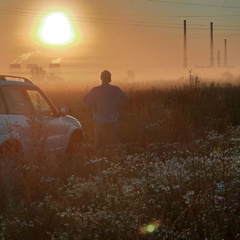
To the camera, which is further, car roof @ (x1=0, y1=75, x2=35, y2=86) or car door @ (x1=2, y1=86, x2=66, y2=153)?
car roof @ (x1=0, y1=75, x2=35, y2=86)

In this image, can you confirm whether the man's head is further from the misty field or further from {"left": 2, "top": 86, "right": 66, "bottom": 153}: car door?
the misty field

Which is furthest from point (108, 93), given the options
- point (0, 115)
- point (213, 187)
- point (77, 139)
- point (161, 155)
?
point (213, 187)

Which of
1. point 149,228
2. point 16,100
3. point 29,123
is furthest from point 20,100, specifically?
point 149,228

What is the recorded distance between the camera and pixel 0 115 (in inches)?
404

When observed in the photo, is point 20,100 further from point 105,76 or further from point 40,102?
point 105,76

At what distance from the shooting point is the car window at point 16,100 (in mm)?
10734

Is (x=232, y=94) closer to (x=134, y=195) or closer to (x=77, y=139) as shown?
(x=77, y=139)

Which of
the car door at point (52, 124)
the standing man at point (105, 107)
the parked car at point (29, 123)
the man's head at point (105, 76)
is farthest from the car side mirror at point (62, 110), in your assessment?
the man's head at point (105, 76)

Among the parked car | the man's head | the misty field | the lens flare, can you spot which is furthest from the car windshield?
the lens flare

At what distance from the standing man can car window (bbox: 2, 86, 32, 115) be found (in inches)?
96.3

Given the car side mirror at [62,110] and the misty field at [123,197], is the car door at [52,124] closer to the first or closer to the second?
the car side mirror at [62,110]

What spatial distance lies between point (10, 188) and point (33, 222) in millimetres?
1294

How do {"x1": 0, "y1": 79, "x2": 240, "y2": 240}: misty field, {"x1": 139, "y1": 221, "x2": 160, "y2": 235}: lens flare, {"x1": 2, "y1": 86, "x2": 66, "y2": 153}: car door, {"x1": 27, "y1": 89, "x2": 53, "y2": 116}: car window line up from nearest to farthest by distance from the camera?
1. {"x1": 139, "y1": 221, "x2": 160, "y2": 235}: lens flare
2. {"x1": 0, "y1": 79, "x2": 240, "y2": 240}: misty field
3. {"x1": 2, "y1": 86, "x2": 66, "y2": 153}: car door
4. {"x1": 27, "y1": 89, "x2": 53, "y2": 116}: car window

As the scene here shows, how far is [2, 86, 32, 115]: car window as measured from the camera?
1073 cm
